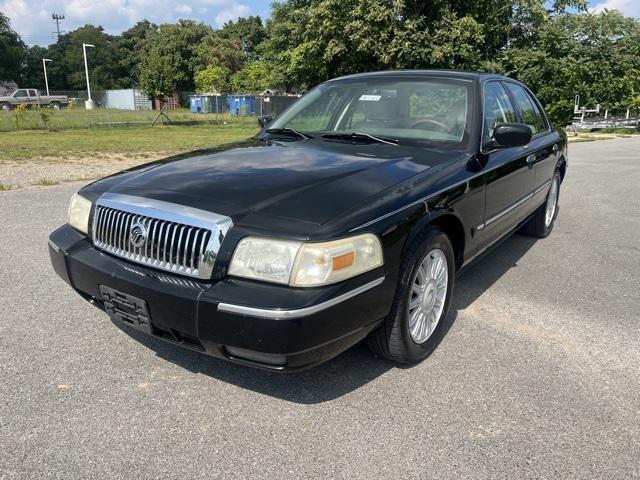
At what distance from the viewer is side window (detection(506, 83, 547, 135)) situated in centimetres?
478

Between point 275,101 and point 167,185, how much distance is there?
28.8 metres

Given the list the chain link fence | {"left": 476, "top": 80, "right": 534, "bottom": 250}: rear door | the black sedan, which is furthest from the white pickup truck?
the black sedan

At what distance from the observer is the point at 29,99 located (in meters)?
42.8

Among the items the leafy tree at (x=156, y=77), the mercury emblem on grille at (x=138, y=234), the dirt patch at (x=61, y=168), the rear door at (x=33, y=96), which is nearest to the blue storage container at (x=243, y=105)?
the leafy tree at (x=156, y=77)

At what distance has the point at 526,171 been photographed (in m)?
4.36

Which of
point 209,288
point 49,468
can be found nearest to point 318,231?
point 209,288

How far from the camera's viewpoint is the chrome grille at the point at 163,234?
2312 mm

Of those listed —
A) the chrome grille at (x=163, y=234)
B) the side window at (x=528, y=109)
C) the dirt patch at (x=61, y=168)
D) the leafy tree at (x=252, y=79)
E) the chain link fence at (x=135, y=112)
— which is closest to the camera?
the chrome grille at (x=163, y=234)

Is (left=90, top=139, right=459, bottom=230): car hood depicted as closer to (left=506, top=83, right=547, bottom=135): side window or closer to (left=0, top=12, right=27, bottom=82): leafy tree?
(left=506, top=83, right=547, bottom=135): side window

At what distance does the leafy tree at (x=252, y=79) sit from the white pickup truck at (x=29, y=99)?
1684 cm

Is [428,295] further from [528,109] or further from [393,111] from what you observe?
[528,109]

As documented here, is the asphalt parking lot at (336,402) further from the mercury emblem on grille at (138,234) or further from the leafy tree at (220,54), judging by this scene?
the leafy tree at (220,54)

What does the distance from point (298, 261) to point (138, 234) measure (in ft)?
2.76

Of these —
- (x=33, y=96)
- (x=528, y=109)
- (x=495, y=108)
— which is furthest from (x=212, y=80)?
(x=495, y=108)
